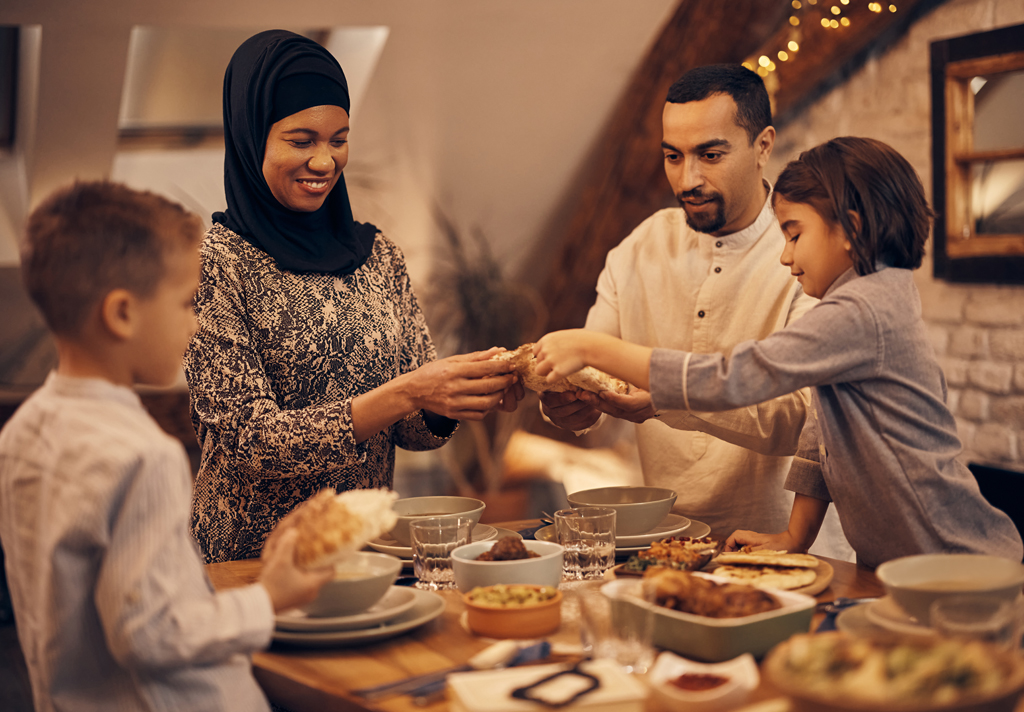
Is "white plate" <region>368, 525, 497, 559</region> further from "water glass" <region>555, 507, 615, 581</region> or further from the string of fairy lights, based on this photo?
the string of fairy lights

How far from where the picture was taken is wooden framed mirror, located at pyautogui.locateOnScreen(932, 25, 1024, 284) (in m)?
3.43

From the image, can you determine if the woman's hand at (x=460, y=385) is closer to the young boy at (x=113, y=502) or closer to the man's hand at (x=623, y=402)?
the man's hand at (x=623, y=402)

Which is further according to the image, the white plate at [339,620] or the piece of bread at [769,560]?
the piece of bread at [769,560]

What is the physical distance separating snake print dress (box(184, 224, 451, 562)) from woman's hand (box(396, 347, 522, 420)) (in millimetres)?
155

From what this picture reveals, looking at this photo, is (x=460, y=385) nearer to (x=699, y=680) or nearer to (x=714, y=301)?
(x=714, y=301)

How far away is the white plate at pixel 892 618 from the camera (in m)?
1.24

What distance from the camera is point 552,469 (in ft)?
18.4

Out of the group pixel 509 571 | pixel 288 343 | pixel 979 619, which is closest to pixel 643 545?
pixel 509 571

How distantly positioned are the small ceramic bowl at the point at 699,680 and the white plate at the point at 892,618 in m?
0.22

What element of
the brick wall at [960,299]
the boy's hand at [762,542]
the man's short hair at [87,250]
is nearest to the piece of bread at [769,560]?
the boy's hand at [762,542]

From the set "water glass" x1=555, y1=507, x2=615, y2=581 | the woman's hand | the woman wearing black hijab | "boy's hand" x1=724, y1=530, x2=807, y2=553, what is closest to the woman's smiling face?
the woman wearing black hijab

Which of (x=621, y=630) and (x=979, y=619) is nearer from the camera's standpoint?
(x=979, y=619)

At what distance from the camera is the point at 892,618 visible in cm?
133

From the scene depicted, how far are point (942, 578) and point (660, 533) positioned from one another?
23.4 inches
